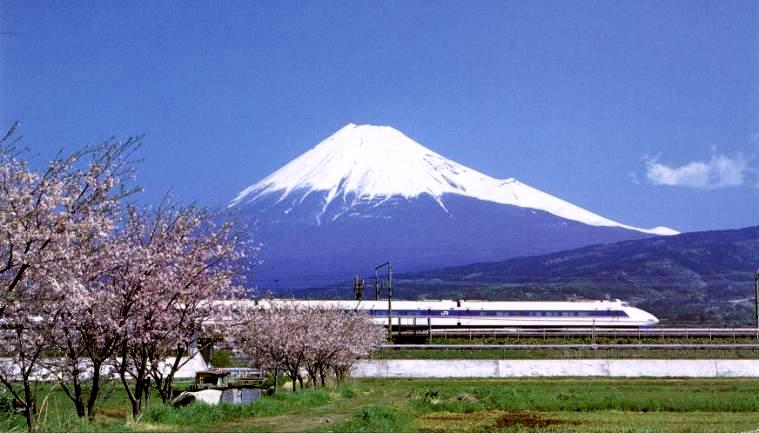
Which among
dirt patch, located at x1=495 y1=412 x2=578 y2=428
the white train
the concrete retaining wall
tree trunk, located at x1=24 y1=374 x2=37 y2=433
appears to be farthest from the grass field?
the white train

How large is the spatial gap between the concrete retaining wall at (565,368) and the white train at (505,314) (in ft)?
97.7

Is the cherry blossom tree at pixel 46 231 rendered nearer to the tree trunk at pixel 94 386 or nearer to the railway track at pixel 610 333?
the tree trunk at pixel 94 386

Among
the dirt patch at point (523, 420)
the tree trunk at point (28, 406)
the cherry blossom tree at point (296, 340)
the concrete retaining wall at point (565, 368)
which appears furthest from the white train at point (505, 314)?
the tree trunk at point (28, 406)

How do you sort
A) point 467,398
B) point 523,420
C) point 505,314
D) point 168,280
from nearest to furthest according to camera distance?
point 168,280 → point 523,420 → point 467,398 → point 505,314

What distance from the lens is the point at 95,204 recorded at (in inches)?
611

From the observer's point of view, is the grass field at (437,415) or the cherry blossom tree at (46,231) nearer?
the cherry blossom tree at (46,231)

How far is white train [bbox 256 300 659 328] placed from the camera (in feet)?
311

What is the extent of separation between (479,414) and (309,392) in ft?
19.4

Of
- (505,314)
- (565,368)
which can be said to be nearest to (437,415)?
(565,368)

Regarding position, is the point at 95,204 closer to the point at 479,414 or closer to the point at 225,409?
the point at 225,409

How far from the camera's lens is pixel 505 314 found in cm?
9731

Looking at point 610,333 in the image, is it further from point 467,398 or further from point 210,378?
point 467,398

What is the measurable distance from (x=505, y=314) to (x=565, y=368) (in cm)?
3501

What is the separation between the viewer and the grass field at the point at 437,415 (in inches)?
839
